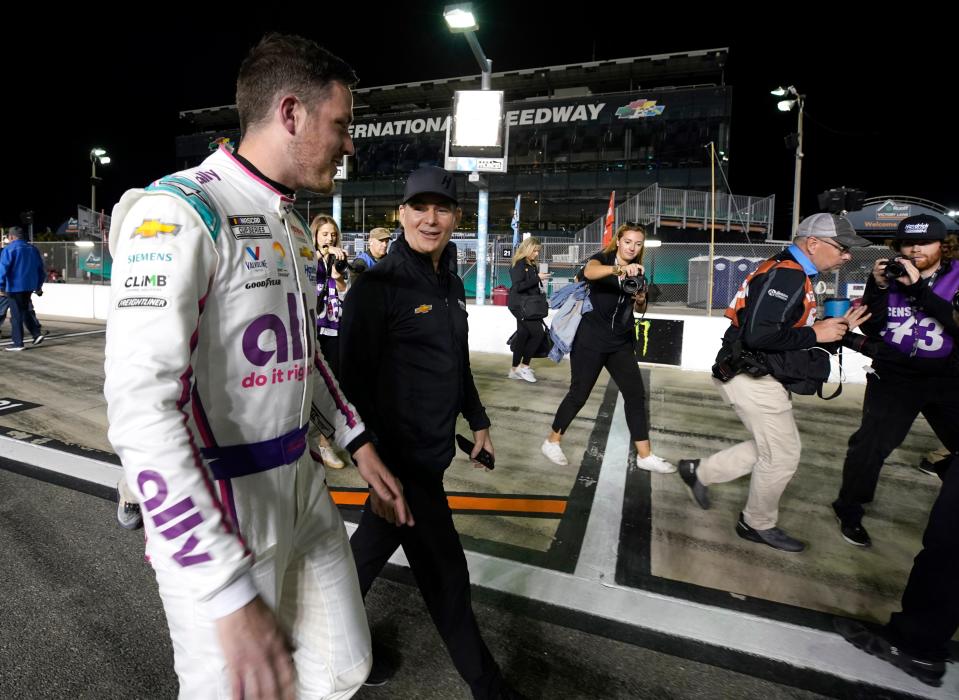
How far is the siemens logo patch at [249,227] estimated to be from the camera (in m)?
1.18

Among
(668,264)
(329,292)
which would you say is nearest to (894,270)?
(329,292)

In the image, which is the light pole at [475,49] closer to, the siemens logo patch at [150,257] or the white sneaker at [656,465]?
the white sneaker at [656,465]

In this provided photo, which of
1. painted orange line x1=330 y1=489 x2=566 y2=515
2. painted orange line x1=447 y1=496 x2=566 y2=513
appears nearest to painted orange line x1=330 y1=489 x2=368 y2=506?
painted orange line x1=330 y1=489 x2=566 y2=515

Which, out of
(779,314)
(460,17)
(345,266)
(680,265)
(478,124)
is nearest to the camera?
(779,314)

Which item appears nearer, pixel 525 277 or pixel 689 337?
pixel 525 277

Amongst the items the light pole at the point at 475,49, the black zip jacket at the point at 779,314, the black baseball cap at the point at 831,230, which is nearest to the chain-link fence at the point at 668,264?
the light pole at the point at 475,49

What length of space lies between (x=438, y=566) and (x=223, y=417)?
1024mm

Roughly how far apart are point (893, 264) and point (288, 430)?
140 inches

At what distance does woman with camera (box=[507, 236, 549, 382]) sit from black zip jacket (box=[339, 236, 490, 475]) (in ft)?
18.2

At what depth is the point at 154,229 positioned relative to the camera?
1043 mm

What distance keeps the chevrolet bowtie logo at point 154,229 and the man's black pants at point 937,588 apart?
→ 277 cm

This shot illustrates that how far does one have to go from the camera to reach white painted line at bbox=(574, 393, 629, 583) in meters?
2.90

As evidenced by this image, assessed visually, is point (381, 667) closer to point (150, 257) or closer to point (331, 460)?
point (150, 257)

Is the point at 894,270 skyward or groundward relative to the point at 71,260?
groundward
